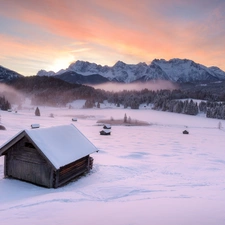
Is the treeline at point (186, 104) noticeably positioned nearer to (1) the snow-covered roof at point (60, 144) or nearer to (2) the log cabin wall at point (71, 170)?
(2) the log cabin wall at point (71, 170)

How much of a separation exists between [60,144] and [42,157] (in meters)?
1.70

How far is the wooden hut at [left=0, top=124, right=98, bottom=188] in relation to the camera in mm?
14406

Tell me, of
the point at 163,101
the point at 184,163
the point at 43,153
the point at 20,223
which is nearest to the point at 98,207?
the point at 20,223

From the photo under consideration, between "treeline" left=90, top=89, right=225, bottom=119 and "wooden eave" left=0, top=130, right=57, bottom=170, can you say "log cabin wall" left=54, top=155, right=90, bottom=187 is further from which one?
"treeline" left=90, top=89, right=225, bottom=119

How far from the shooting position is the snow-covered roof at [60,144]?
1431 centimetres

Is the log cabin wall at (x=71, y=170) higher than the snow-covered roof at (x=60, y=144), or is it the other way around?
the snow-covered roof at (x=60, y=144)

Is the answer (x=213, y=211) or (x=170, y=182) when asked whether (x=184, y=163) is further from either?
(x=213, y=211)

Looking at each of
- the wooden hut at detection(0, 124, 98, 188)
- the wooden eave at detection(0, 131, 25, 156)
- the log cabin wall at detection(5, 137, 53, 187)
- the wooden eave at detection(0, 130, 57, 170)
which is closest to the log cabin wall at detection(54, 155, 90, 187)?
the wooden hut at detection(0, 124, 98, 188)

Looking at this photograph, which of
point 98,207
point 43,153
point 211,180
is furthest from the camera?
point 211,180

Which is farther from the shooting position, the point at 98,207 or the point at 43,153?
the point at 43,153

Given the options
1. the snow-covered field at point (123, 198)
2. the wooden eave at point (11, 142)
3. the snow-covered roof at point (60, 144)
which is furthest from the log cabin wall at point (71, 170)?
the wooden eave at point (11, 142)

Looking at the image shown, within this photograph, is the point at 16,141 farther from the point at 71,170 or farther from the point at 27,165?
the point at 71,170

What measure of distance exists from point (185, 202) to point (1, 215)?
30.9ft

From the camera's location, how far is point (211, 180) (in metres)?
17.1
